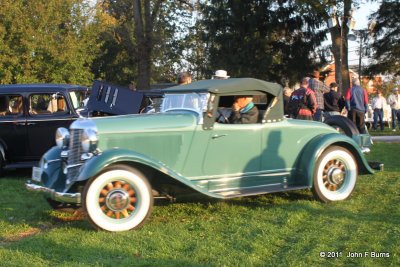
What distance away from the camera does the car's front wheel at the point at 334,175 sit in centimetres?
652

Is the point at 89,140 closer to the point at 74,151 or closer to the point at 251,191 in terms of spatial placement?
the point at 74,151

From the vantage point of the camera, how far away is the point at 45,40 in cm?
2602

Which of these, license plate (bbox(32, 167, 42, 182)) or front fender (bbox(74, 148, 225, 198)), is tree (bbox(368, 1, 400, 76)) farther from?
license plate (bbox(32, 167, 42, 182))

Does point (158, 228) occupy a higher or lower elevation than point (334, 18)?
lower

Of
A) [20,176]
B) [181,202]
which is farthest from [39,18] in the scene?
[181,202]

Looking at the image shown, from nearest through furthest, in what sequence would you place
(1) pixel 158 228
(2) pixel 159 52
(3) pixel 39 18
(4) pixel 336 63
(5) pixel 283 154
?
(1) pixel 158 228 → (5) pixel 283 154 → (4) pixel 336 63 → (3) pixel 39 18 → (2) pixel 159 52

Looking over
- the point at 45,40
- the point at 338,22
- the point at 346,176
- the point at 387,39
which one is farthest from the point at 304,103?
the point at 45,40

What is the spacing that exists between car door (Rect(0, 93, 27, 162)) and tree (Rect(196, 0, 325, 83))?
17.1 metres

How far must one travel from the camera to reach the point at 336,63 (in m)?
20.4

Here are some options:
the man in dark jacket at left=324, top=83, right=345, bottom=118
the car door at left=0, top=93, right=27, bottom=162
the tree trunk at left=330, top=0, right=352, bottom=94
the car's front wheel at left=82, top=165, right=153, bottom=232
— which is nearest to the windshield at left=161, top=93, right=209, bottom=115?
the car's front wheel at left=82, top=165, right=153, bottom=232

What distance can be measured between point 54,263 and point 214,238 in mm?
1571

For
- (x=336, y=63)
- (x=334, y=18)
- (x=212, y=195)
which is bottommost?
(x=212, y=195)

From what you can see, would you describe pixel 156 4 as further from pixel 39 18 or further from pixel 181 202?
pixel 181 202

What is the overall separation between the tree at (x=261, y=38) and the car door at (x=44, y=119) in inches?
657
